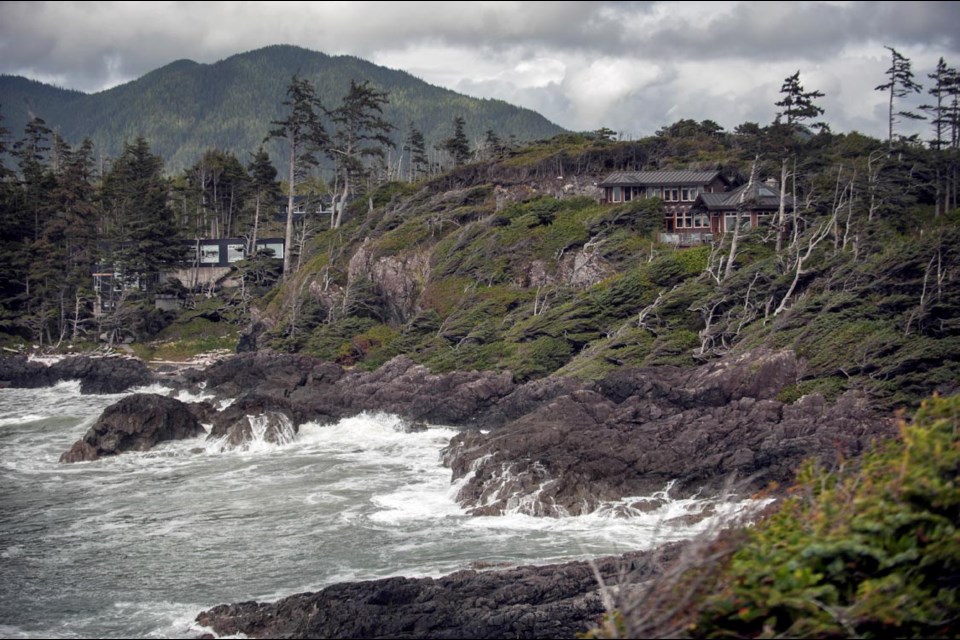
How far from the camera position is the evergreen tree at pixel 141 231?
67.9 meters

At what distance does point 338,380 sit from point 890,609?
37.9 metres

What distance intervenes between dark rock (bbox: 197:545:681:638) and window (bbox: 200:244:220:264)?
62944mm

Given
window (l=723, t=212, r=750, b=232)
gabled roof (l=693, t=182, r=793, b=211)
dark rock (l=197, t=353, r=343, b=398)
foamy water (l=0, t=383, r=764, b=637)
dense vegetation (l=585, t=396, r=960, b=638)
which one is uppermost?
gabled roof (l=693, t=182, r=793, b=211)

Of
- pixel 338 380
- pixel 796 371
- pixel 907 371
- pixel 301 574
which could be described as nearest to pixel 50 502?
pixel 301 574

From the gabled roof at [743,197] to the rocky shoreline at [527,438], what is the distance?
62.2 ft

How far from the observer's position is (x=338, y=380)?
144 feet

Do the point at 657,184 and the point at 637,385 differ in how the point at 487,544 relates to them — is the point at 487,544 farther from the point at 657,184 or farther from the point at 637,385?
the point at 657,184

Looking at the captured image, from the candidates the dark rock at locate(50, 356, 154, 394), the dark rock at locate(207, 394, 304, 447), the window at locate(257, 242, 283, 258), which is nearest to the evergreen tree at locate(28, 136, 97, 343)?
the dark rock at locate(50, 356, 154, 394)

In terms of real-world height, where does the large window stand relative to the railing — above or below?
above

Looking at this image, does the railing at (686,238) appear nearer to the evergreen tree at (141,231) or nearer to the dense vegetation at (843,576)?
the evergreen tree at (141,231)

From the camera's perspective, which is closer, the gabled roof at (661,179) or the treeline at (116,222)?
the gabled roof at (661,179)

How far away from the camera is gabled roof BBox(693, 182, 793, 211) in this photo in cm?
4953

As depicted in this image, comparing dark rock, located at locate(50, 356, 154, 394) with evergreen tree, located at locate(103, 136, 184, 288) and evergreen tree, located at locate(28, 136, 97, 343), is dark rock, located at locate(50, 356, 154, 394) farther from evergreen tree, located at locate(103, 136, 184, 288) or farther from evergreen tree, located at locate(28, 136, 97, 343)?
evergreen tree, located at locate(103, 136, 184, 288)

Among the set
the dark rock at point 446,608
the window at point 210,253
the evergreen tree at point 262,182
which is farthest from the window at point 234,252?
the dark rock at point 446,608
